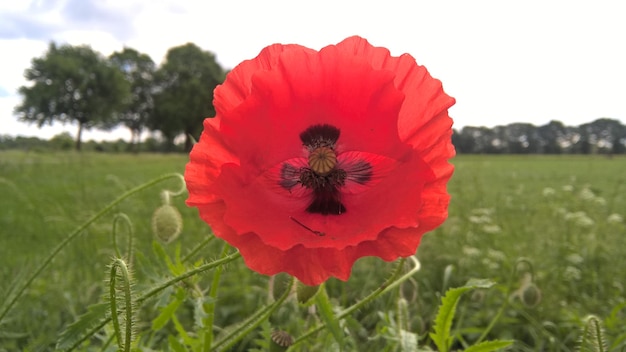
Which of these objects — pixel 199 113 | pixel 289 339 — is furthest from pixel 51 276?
pixel 199 113

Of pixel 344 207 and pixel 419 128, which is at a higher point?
pixel 419 128

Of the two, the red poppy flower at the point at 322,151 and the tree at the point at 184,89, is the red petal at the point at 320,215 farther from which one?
the tree at the point at 184,89

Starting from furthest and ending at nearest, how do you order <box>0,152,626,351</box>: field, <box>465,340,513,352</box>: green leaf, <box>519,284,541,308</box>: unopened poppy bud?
<box>519,284,541,308</box>: unopened poppy bud < <box>0,152,626,351</box>: field < <box>465,340,513,352</box>: green leaf

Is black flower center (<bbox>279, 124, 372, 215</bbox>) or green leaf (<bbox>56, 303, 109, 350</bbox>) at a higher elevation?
black flower center (<bbox>279, 124, 372, 215</bbox>)

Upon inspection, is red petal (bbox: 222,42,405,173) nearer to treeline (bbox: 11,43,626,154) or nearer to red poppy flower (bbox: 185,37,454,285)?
red poppy flower (bbox: 185,37,454,285)

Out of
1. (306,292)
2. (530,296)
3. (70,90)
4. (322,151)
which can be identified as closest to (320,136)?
(322,151)

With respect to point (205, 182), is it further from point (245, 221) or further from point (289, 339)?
point (289, 339)

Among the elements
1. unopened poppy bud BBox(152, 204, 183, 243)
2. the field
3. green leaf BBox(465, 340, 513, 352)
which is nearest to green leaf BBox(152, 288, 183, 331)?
the field
